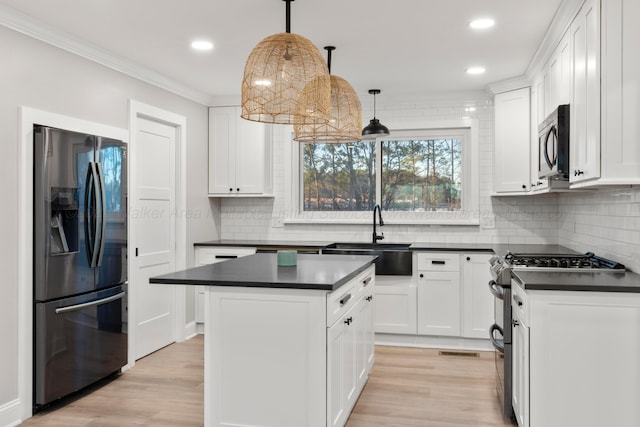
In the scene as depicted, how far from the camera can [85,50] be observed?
3.95m

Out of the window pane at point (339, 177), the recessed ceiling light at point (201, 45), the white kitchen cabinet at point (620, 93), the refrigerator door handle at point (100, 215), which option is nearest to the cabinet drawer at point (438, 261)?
the window pane at point (339, 177)

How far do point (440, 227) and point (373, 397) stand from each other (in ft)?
8.06

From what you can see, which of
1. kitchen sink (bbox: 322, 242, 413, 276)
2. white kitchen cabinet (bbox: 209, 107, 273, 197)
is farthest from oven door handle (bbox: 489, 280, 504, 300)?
white kitchen cabinet (bbox: 209, 107, 273, 197)

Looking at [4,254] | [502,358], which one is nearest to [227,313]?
[4,254]

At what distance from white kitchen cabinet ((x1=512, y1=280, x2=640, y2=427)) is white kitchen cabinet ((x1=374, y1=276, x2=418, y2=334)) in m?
2.43

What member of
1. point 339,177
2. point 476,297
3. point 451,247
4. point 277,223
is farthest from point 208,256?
point 476,297

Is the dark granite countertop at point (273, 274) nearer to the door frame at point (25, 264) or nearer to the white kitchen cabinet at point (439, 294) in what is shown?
the door frame at point (25, 264)

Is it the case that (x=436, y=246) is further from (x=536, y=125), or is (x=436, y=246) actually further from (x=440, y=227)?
(x=536, y=125)

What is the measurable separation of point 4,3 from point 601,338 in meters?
3.73

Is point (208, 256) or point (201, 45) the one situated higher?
point (201, 45)

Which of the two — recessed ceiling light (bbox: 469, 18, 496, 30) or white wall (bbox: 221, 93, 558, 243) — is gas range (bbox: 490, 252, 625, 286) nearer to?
recessed ceiling light (bbox: 469, 18, 496, 30)

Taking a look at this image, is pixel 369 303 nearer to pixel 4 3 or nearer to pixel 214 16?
pixel 214 16

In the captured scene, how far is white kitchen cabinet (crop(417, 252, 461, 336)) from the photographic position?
502cm

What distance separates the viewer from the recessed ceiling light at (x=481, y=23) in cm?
352
